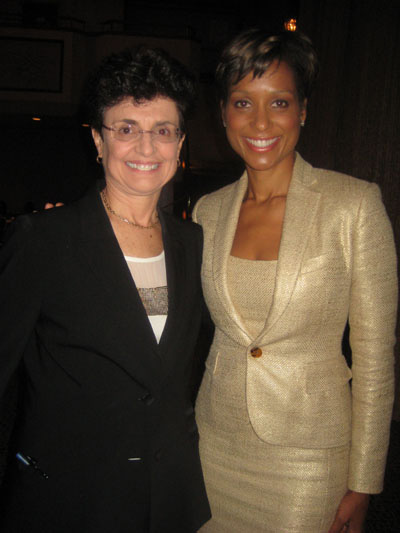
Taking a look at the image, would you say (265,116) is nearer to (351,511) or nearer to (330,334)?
(330,334)

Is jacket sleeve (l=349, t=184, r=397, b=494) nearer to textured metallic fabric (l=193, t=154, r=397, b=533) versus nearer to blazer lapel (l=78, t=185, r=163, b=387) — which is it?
textured metallic fabric (l=193, t=154, r=397, b=533)

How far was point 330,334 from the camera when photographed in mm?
1491

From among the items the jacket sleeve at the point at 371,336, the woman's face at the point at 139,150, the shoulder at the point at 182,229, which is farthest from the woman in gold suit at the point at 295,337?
the woman's face at the point at 139,150

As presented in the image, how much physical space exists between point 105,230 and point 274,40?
814 mm

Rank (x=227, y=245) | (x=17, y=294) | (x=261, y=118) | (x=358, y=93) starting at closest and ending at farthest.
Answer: (x=17, y=294)
(x=261, y=118)
(x=227, y=245)
(x=358, y=93)

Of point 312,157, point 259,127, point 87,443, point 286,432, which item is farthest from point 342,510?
point 312,157

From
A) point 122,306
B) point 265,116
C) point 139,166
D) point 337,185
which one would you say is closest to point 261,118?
point 265,116

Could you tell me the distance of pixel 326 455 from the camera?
4.77 ft

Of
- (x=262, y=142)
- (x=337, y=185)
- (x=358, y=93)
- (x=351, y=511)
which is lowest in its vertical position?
(x=351, y=511)

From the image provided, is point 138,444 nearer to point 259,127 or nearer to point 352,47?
point 259,127

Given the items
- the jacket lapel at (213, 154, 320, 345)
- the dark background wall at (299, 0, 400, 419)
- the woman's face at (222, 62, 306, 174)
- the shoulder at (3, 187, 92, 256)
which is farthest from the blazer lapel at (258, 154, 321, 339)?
the dark background wall at (299, 0, 400, 419)

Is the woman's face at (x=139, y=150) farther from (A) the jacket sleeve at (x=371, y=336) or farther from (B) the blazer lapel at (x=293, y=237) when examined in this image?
(A) the jacket sleeve at (x=371, y=336)

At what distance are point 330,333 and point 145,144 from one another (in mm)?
819

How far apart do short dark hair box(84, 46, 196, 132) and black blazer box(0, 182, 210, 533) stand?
38 cm
